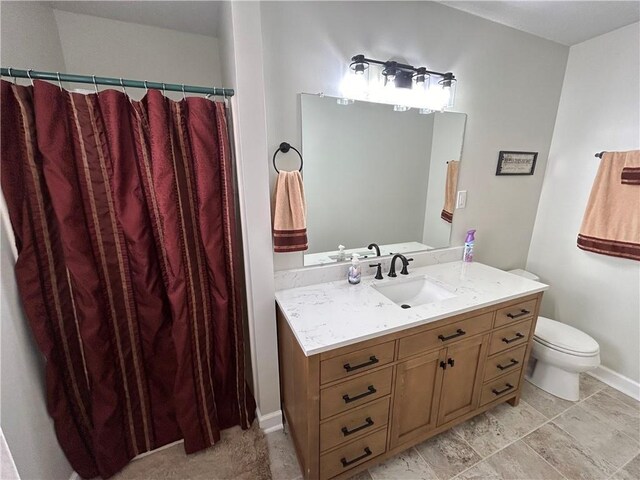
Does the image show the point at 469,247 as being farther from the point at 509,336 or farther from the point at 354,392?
the point at 354,392

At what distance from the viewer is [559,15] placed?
1.64 meters

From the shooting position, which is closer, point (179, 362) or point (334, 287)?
point (179, 362)

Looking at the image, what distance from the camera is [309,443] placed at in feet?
→ 3.78

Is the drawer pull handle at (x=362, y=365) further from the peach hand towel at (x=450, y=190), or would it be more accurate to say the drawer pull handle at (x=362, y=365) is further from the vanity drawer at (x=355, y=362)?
the peach hand towel at (x=450, y=190)

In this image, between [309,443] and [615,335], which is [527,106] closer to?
[615,335]

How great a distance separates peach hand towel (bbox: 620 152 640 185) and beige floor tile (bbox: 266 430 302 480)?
2611 millimetres

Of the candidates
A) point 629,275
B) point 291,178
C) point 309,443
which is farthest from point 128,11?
point 629,275

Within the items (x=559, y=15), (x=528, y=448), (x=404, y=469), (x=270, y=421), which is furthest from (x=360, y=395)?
(x=559, y=15)

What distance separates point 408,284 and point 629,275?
1580 millimetres

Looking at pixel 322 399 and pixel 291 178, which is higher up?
pixel 291 178

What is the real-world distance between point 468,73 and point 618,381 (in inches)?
94.5

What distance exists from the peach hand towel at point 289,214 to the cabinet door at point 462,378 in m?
0.95

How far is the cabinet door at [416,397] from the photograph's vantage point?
127 centimetres

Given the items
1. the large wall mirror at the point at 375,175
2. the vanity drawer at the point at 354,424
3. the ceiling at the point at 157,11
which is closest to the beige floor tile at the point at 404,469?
the vanity drawer at the point at 354,424
